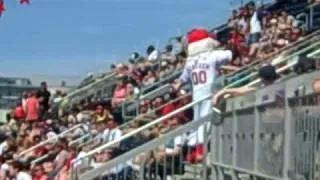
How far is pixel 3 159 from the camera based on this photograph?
22359 mm

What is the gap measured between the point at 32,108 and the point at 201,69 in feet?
49.4

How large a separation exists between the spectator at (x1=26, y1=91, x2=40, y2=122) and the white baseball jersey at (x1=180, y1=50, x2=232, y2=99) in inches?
546

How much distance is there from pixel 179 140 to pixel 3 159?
32.4ft

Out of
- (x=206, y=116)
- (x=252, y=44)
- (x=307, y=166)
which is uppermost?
(x=252, y=44)

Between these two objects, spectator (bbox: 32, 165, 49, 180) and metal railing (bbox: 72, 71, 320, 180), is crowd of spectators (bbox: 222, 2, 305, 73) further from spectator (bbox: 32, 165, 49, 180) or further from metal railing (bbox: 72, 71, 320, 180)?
spectator (bbox: 32, 165, 49, 180)

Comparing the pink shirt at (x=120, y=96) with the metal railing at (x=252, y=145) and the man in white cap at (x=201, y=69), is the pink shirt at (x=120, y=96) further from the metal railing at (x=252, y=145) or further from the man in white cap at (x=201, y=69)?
the man in white cap at (x=201, y=69)

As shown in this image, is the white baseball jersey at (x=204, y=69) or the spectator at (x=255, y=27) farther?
the spectator at (x=255, y=27)

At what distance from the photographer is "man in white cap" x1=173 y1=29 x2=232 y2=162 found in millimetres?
12938

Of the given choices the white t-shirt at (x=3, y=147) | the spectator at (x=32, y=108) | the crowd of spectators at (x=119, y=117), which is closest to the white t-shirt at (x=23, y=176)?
the crowd of spectators at (x=119, y=117)

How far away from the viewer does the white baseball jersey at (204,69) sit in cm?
1305

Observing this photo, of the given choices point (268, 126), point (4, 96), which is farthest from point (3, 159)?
point (4, 96)

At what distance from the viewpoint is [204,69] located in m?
13.1

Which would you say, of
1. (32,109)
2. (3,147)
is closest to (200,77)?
(3,147)

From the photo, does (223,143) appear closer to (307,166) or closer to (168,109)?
(307,166)
